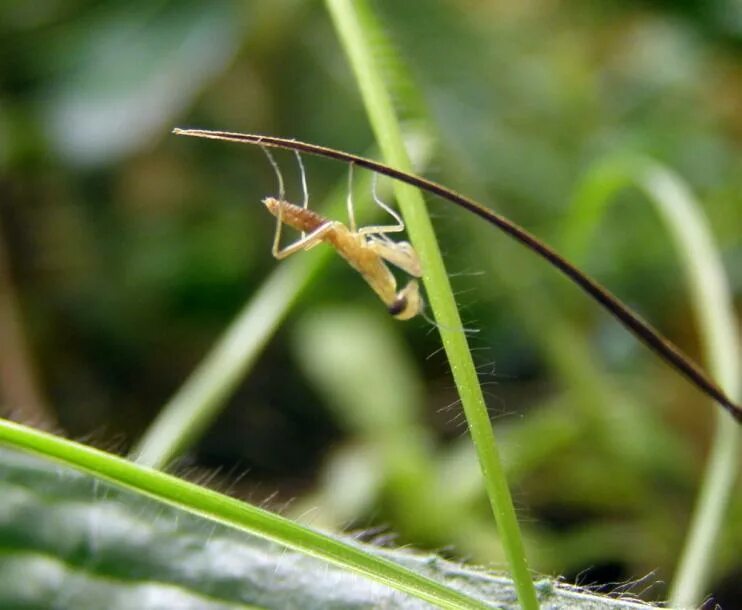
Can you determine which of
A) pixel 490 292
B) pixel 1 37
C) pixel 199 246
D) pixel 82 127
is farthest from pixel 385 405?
pixel 1 37

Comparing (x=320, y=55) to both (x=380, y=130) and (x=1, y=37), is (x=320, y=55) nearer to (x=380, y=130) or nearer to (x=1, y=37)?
(x=1, y=37)

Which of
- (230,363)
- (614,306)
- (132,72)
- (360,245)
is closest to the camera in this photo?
(614,306)

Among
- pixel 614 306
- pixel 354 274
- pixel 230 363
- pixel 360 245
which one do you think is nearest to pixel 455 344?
pixel 614 306

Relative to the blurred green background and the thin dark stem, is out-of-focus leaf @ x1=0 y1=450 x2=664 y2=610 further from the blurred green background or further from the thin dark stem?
the blurred green background

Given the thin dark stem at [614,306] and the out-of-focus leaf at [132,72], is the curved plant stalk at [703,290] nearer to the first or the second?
the thin dark stem at [614,306]

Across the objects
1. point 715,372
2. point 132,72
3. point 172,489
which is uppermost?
point 132,72

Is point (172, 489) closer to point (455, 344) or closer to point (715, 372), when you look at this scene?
point (455, 344)

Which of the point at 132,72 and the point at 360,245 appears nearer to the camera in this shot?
the point at 360,245
